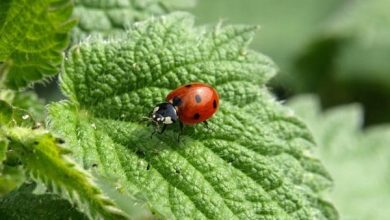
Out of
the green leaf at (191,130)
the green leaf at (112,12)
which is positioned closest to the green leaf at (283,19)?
the green leaf at (112,12)

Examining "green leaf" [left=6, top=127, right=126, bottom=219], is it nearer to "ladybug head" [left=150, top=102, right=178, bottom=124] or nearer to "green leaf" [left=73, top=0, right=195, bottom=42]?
"ladybug head" [left=150, top=102, right=178, bottom=124]

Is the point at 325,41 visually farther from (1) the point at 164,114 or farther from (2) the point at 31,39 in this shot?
(2) the point at 31,39

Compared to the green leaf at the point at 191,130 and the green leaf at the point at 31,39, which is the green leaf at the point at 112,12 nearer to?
the green leaf at the point at 191,130

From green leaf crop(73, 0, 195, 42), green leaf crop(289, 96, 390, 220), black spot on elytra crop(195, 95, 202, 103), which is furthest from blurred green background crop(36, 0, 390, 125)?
black spot on elytra crop(195, 95, 202, 103)

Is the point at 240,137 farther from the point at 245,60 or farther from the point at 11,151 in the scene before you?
the point at 11,151

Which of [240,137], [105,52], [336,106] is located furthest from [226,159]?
[336,106]

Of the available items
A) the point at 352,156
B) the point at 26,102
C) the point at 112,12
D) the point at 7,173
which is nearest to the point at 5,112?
the point at 7,173

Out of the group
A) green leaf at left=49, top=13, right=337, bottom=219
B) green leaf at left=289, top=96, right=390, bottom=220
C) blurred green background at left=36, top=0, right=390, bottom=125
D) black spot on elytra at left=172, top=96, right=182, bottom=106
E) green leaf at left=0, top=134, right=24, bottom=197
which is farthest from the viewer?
blurred green background at left=36, top=0, right=390, bottom=125
